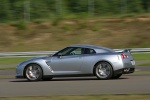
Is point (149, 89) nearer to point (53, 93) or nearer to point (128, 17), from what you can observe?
point (53, 93)

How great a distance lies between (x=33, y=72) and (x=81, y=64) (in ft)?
5.61

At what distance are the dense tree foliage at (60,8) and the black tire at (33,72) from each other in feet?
74.4

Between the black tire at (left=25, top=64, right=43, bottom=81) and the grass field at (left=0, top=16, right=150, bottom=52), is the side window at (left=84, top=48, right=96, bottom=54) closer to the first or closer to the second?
the black tire at (left=25, top=64, right=43, bottom=81)

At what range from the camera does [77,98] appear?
9.78 meters

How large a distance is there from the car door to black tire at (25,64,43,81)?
49cm

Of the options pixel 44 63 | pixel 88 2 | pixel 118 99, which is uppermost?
pixel 88 2

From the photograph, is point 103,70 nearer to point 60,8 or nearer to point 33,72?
point 33,72

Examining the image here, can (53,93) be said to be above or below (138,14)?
below

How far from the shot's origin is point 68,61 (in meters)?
15.2

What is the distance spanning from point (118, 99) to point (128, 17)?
27.8m

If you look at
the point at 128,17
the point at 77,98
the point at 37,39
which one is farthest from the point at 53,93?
the point at 128,17

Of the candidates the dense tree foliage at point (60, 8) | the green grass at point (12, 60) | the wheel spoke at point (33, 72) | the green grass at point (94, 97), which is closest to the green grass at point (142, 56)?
the green grass at point (12, 60)

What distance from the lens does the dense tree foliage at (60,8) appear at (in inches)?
1497

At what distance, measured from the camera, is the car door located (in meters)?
15.1
